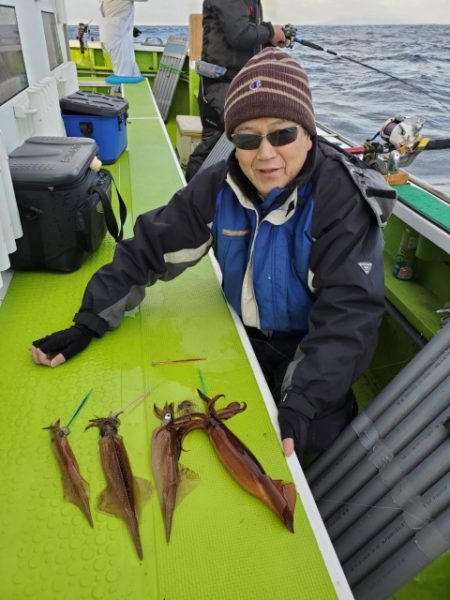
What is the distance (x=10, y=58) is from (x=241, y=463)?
117 inches

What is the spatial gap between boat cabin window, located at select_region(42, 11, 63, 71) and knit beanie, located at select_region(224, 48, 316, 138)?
332 cm

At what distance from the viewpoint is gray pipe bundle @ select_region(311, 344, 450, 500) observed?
1649mm

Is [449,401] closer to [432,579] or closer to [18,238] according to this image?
[432,579]

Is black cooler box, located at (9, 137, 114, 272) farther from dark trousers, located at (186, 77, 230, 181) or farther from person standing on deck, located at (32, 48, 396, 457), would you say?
dark trousers, located at (186, 77, 230, 181)

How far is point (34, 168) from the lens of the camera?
7.52 ft

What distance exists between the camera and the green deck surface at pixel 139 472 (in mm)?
1172

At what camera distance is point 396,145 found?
3.22 m

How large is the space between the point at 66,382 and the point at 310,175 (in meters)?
1.31

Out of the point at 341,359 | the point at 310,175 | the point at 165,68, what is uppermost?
the point at 310,175

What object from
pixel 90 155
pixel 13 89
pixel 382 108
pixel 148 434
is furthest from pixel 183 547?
pixel 382 108

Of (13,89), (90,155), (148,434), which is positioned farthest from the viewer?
(13,89)

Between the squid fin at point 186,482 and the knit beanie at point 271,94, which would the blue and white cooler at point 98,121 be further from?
the squid fin at point 186,482

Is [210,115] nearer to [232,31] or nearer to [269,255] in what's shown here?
[232,31]

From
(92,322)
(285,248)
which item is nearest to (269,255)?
(285,248)
